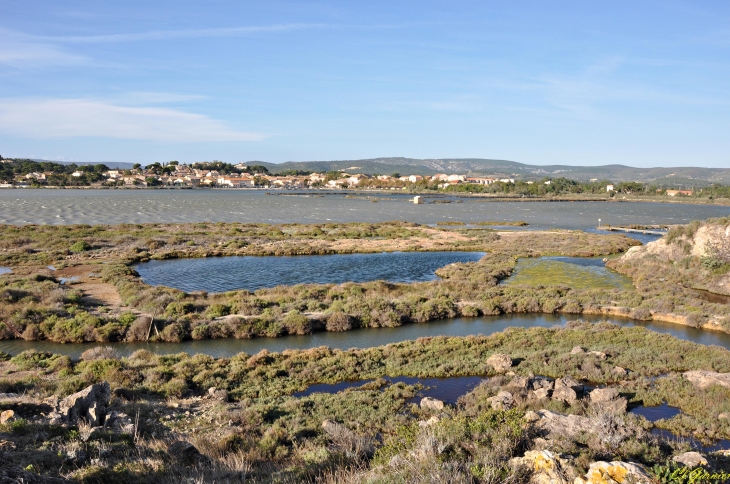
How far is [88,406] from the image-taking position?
1145 centimetres

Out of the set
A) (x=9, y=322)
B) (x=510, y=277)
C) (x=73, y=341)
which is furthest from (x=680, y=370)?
(x=9, y=322)

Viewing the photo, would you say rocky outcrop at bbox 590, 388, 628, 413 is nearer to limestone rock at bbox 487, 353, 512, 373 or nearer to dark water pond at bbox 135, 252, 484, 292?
limestone rock at bbox 487, 353, 512, 373

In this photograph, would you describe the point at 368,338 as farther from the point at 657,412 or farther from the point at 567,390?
the point at 657,412

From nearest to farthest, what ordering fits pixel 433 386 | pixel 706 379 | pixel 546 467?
pixel 546 467, pixel 706 379, pixel 433 386

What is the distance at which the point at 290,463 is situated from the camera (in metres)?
9.05

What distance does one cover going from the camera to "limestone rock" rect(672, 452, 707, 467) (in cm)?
753

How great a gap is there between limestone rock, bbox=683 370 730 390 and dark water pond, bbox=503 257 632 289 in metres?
16.8

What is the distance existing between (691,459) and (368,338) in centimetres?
1565

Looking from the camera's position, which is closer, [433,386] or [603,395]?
[603,395]

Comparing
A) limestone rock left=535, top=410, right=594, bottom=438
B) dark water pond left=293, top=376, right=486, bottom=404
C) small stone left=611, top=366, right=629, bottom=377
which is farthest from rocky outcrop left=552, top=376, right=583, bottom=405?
limestone rock left=535, top=410, right=594, bottom=438

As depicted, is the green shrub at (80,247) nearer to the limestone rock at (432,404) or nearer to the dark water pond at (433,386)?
the dark water pond at (433,386)

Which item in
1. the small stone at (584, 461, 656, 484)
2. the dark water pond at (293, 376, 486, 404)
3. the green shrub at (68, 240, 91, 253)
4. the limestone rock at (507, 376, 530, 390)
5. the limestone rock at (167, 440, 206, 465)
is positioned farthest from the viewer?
the green shrub at (68, 240, 91, 253)

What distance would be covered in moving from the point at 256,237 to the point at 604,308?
39.5 m

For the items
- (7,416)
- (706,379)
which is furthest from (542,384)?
(7,416)
